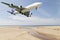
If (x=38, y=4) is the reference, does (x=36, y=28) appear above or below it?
below

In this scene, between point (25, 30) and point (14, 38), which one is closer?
point (14, 38)

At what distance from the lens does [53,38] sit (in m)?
13.7

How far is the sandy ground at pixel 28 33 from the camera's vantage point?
542 inches

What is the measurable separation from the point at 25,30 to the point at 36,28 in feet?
5.54

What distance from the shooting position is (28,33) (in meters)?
15.4

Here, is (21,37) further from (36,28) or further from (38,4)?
(38,4)

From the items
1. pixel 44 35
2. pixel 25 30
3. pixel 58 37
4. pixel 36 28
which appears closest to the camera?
pixel 58 37

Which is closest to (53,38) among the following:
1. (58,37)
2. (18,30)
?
(58,37)

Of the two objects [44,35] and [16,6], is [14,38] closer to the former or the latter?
[44,35]

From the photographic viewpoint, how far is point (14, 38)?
1348cm

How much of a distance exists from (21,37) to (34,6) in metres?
6.41

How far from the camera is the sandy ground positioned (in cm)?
1377

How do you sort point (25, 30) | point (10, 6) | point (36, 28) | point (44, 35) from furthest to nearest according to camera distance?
point (36, 28), point (25, 30), point (44, 35), point (10, 6)

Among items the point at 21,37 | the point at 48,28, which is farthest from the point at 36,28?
the point at 21,37
